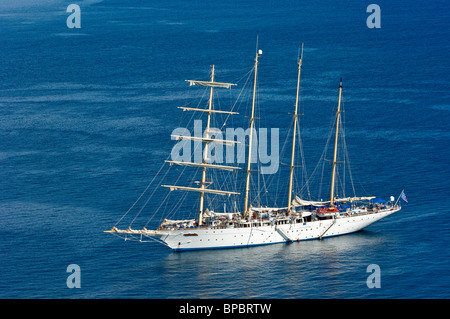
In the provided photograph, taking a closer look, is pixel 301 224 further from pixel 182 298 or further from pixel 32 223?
pixel 32 223

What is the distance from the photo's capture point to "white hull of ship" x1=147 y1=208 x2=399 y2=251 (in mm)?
129113

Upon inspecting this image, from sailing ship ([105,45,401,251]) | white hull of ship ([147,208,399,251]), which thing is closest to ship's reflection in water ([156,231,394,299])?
white hull of ship ([147,208,399,251])

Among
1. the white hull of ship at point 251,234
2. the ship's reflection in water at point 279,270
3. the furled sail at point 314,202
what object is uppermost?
the furled sail at point 314,202

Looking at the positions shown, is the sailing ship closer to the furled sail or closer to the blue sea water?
the furled sail

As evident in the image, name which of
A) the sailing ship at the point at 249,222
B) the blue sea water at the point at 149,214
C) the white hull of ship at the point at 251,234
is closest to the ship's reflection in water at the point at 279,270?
the blue sea water at the point at 149,214

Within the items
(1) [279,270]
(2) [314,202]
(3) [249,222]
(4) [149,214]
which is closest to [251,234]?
(3) [249,222]

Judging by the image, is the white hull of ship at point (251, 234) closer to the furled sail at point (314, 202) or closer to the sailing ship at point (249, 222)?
the sailing ship at point (249, 222)

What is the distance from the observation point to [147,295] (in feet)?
371

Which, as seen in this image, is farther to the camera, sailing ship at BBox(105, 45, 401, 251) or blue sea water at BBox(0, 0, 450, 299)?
sailing ship at BBox(105, 45, 401, 251)

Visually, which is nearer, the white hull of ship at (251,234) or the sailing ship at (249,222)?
the white hull of ship at (251,234)

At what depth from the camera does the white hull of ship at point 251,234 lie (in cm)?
12911

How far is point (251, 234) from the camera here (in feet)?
431

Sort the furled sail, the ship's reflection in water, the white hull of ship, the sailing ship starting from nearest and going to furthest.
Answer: the ship's reflection in water → the white hull of ship → the sailing ship → the furled sail
